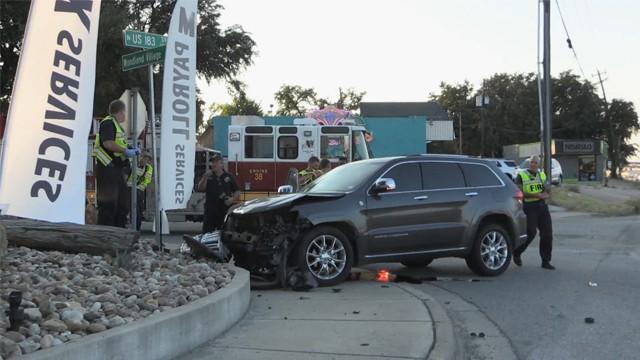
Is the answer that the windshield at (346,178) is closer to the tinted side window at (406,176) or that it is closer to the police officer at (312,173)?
the tinted side window at (406,176)

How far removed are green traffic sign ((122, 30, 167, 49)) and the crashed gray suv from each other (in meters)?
2.37

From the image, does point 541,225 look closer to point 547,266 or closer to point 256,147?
point 547,266

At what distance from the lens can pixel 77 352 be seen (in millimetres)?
4227

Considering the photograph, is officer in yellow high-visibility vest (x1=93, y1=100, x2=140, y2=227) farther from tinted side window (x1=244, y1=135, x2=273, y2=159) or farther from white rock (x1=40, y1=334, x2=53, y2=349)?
tinted side window (x1=244, y1=135, x2=273, y2=159)

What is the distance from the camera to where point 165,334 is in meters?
5.01

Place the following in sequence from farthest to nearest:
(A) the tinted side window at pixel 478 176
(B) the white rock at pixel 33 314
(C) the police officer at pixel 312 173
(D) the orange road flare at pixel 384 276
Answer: (C) the police officer at pixel 312 173 < (A) the tinted side window at pixel 478 176 < (D) the orange road flare at pixel 384 276 < (B) the white rock at pixel 33 314

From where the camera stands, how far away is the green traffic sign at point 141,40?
27.1 ft

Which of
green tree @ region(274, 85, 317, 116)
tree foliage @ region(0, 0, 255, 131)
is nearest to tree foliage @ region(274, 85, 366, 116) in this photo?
green tree @ region(274, 85, 317, 116)

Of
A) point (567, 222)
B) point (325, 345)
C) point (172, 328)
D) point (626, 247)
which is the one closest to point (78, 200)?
point (172, 328)

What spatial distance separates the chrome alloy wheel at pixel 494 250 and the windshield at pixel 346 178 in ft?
6.72

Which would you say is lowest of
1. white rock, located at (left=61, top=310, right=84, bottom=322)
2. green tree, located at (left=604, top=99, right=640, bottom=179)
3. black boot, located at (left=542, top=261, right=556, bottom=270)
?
black boot, located at (left=542, top=261, right=556, bottom=270)

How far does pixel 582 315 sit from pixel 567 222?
13.6m

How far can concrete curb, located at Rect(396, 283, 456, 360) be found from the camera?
5317 millimetres

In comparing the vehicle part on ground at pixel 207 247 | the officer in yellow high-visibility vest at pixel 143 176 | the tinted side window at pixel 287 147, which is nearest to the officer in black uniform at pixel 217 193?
the vehicle part on ground at pixel 207 247
